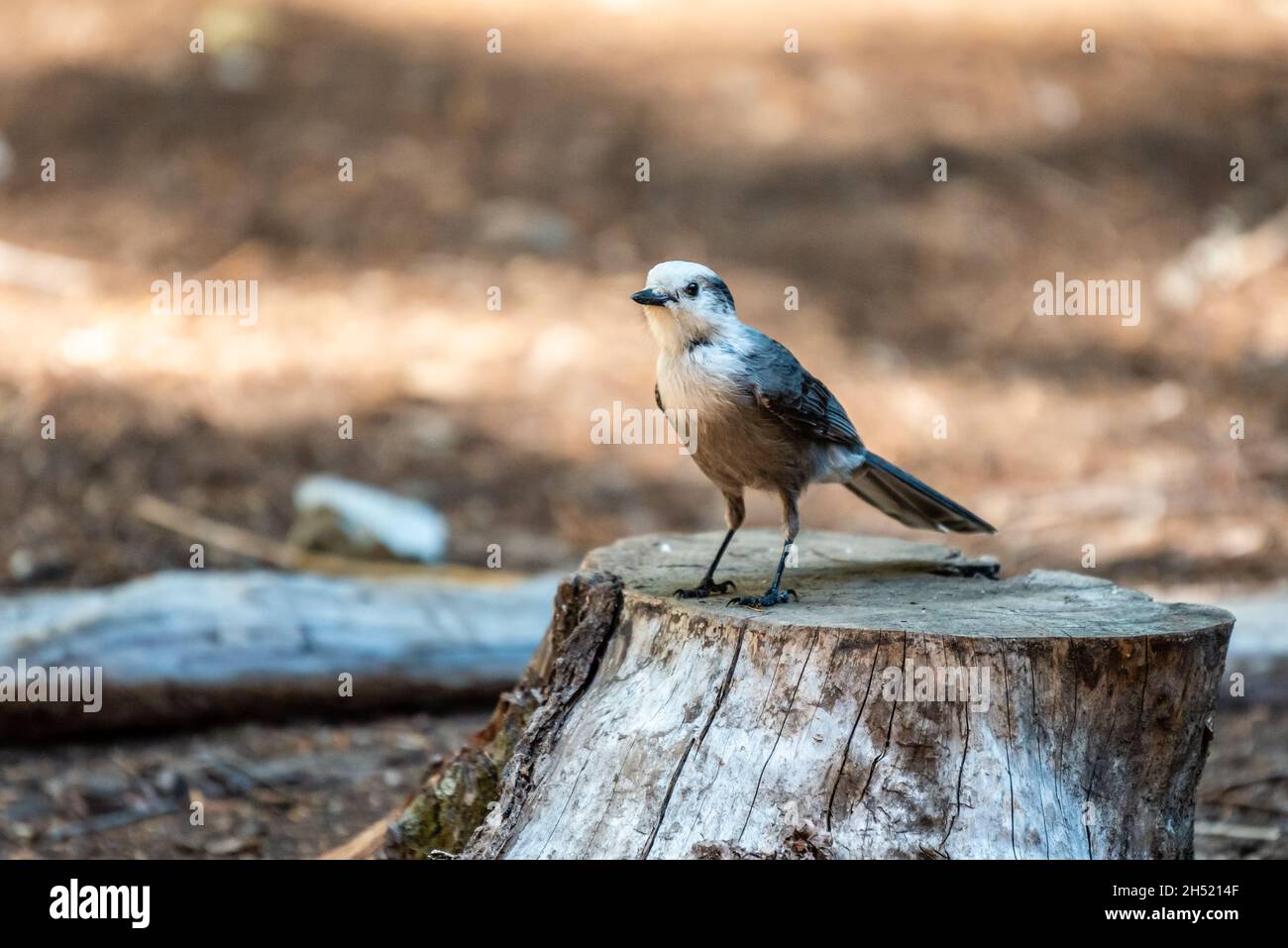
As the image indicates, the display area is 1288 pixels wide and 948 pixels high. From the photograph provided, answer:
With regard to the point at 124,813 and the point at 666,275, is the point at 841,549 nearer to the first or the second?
the point at 666,275

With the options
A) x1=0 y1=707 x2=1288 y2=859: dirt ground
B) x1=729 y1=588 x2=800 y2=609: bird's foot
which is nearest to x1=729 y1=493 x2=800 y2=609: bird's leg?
x1=729 y1=588 x2=800 y2=609: bird's foot

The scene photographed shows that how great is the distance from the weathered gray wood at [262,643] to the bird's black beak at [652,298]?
2238 millimetres

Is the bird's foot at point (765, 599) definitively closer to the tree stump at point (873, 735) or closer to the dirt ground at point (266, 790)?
the tree stump at point (873, 735)

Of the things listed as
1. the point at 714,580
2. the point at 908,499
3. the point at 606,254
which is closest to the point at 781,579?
the point at 714,580

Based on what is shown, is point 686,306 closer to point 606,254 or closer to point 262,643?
point 262,643

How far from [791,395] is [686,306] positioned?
37 cm

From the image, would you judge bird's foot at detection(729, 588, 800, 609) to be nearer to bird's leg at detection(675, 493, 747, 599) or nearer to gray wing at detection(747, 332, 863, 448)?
bird's leg at detection(675, 493, 747, 599)

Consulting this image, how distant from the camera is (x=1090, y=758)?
9.78 feet

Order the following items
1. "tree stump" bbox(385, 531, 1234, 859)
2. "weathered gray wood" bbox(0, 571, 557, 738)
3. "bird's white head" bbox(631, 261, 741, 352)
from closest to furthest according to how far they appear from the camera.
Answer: "tree stump" bbox(385, 531, 1234, 859) < "bird's white head" bbox(631, 261, 741, 352) < "weathered gray wood" bbox(0, 571, 557, 738)

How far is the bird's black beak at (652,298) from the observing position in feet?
11.3

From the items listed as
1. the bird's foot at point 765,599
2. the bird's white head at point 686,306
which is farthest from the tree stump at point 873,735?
the bird's white head at point 686,306

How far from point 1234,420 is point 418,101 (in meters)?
6.35

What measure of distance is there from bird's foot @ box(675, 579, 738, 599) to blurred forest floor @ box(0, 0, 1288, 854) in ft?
10.8

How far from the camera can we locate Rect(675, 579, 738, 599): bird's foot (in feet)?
11.1
